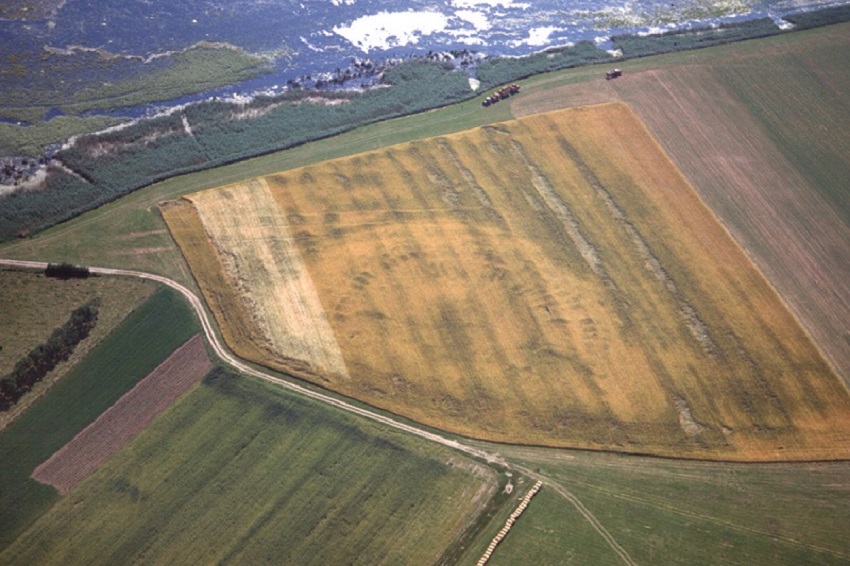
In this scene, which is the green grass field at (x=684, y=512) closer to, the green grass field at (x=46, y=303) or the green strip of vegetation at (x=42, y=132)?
the green grass field at (x=46, y=303)

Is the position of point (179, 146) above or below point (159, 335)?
above

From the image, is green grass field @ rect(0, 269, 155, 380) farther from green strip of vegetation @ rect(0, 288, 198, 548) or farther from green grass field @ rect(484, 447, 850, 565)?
green grass field @ rect(484, 447, 850, 565)

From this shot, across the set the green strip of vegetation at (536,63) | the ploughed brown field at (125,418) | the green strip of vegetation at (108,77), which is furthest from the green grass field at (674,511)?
the green strip of vegetation at (536,63)

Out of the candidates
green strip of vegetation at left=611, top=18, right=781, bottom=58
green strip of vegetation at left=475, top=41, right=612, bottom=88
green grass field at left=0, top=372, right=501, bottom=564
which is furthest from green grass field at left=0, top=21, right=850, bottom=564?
green strip of vegetation at left=611, top=18, right=781, bottom=58

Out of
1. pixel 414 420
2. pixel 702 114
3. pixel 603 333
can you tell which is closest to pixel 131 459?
pixel 414 420

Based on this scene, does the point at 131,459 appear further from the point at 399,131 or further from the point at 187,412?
the point at 399,131

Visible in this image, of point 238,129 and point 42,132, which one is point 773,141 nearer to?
point 238,129
